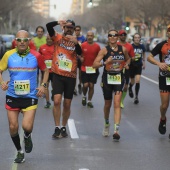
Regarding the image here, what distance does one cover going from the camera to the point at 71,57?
944cm

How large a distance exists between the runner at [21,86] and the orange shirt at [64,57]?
1900 mm

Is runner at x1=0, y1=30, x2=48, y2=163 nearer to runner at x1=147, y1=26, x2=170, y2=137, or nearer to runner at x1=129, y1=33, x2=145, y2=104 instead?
runner at x1=147, y1=26, x2=170, y2=137

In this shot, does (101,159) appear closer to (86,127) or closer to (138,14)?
(86,127)

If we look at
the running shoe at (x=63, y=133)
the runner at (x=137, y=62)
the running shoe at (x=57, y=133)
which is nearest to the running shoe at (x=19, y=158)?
the running shoe at (x=57, y=133)

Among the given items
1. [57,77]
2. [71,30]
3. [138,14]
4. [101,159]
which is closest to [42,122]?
[57,77]

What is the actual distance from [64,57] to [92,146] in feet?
5.46

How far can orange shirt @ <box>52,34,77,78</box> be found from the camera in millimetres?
9320

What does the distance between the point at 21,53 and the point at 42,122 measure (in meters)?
3.96

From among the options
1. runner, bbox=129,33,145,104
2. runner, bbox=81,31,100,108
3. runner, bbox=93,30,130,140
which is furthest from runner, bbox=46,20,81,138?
runner, bbox=129,33,145,104

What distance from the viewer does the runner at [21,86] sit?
7.33m

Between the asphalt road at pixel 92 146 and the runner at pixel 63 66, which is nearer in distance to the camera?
the asphalt road at pixel 92 146

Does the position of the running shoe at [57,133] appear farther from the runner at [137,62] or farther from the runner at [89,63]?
the runner at [137,62]

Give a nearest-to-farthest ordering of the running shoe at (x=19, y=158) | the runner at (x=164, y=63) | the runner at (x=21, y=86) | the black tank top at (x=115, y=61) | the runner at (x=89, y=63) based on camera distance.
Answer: the runner at (x=21, y=86) → the running shoe at (x=19, y=158) → the runner at (x=164, y=63) → the black tank top at (x=115, y=61) → the runner at (x=89, y=63)

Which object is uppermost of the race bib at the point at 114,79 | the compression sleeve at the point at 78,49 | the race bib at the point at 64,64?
the compression sleeve at the point at 78,49
